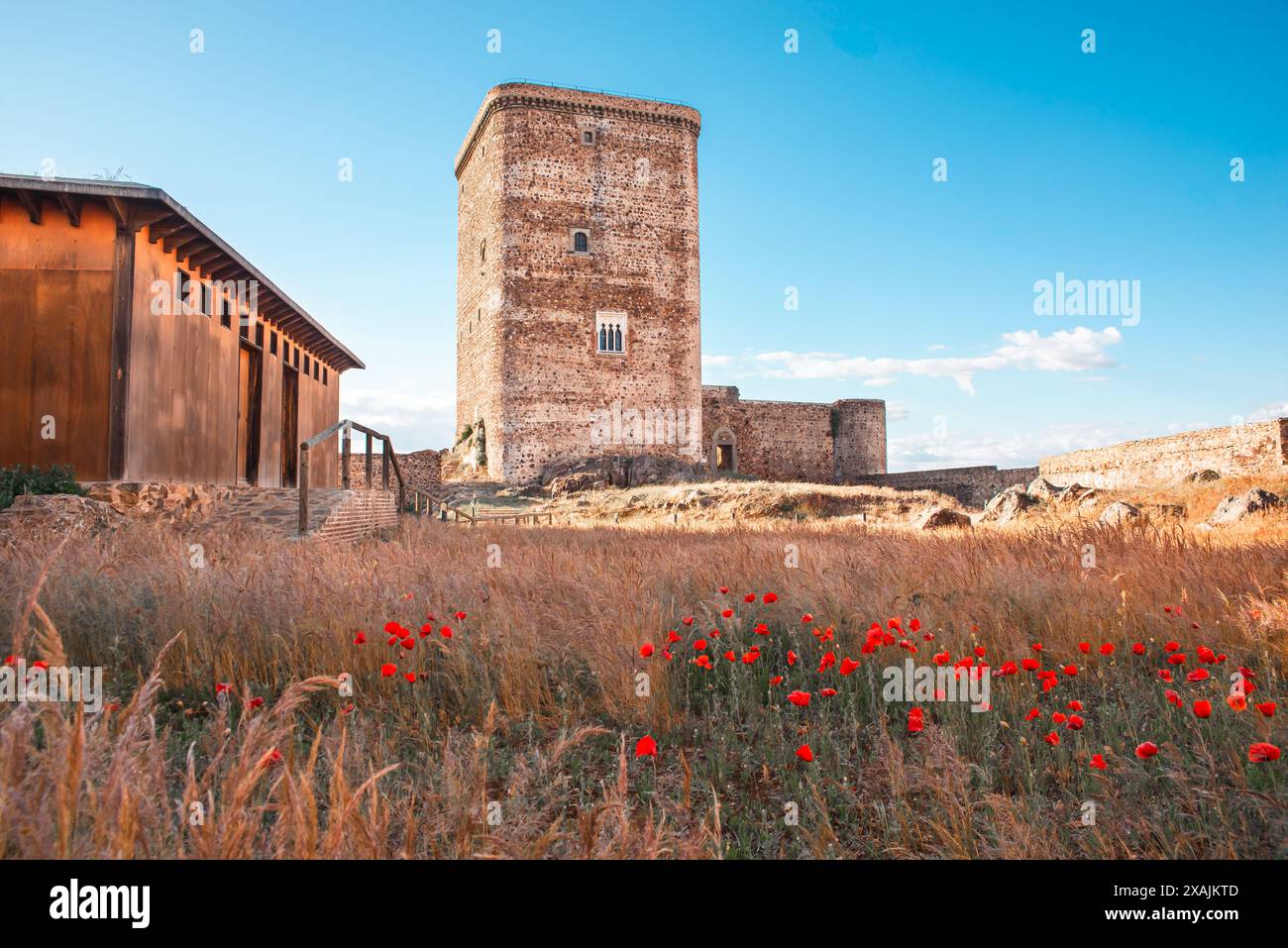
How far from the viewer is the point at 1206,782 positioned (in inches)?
98.9

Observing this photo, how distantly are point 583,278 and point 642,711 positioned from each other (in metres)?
26.5

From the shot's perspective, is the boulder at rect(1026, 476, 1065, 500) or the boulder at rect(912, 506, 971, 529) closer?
the boulder at rect(912, 506, 971, 529)

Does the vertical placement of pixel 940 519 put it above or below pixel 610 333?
below

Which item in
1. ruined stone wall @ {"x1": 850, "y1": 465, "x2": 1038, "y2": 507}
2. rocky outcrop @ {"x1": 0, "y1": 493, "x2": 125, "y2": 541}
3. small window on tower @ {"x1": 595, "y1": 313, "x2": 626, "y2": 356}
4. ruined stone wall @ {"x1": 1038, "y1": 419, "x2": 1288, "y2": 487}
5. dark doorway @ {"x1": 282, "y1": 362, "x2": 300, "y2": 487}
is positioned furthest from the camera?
ruined stone wall @ {"x1": 850, "y1": 465, "x2": 1038, "y2": 507}

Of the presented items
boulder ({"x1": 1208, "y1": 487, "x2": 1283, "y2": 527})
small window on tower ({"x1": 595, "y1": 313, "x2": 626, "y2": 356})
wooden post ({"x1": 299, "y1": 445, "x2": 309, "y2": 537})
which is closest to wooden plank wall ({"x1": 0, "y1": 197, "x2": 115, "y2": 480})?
wooden post ({"x1": 299, "y1": 445, "x2": 309, "y2": 537})

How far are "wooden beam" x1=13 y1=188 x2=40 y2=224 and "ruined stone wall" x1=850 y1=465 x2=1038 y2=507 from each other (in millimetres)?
28853

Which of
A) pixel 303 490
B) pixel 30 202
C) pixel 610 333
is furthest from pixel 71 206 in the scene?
pixel 610 333

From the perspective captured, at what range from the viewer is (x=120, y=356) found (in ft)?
30.7

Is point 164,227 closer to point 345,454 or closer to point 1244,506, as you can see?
point 345,454

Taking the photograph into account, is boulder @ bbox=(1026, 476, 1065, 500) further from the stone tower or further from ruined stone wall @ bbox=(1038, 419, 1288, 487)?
the stone tower

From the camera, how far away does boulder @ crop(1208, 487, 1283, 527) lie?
934cm

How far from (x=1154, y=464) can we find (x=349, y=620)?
74.0 feet

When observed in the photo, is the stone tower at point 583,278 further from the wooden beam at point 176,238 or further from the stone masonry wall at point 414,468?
the wooden beam at point 176,238
